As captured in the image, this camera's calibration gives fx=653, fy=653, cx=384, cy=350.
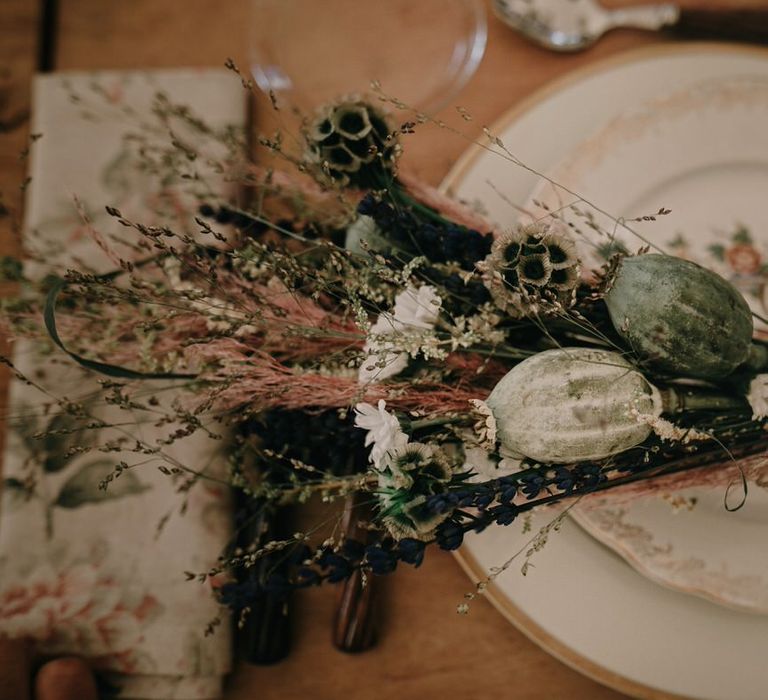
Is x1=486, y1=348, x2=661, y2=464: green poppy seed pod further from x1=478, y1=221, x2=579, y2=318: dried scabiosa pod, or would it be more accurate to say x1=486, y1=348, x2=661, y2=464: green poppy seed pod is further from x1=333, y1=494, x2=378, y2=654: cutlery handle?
x1=333, y1=494, x2=378, y2=654: cutlery handle

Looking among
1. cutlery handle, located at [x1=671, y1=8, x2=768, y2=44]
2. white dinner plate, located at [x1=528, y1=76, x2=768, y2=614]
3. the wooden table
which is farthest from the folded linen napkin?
cutlery handle, located at [x1=671, y1=8, x2=768, y2=44]

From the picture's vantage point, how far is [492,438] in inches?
14.7

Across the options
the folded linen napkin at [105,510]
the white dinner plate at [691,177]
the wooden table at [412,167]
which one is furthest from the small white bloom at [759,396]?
the folded linen napkin at [105,510]

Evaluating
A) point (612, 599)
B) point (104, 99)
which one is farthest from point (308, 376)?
point (104, 99)

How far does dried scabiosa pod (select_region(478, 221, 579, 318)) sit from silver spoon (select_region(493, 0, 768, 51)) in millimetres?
372

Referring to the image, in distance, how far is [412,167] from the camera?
1.99ft

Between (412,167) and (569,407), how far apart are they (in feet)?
1.05

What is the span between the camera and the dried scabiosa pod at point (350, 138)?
42 centimetres

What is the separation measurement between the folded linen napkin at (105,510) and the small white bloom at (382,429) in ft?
0.73

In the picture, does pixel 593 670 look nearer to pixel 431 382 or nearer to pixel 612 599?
pixel 612 599

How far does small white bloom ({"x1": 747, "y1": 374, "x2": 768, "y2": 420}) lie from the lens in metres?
0.43

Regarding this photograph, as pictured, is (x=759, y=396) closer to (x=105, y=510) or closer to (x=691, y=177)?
(x=691, y=177)

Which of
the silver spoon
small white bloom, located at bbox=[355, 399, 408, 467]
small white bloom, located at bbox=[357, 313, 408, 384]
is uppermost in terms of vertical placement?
the silver spoon

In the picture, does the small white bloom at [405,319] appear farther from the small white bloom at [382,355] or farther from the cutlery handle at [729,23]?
the cutlery handle at [729,23]
